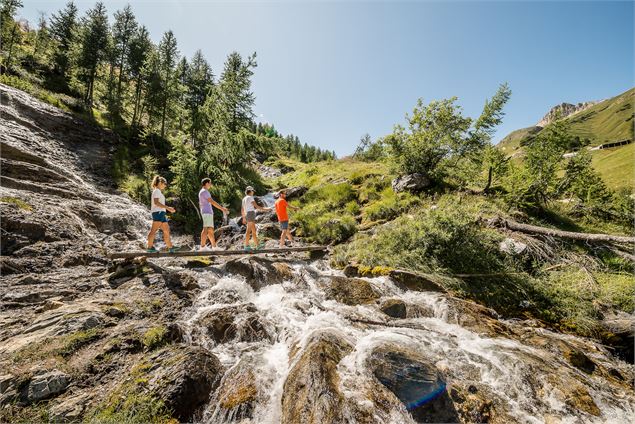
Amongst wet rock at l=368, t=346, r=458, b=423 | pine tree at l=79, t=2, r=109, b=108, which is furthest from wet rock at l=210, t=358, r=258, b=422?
pine tree at l=79, t=2, r=109, b=108

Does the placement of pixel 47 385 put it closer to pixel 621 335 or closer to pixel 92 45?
pixel 621 335

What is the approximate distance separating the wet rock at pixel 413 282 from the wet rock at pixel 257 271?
423cm

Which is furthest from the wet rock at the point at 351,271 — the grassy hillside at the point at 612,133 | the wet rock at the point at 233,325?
the grassy hillside at the point at 612,133

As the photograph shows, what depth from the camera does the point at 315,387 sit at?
16.0 ft

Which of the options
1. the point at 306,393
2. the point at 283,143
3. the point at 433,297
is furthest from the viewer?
the point at 283,143

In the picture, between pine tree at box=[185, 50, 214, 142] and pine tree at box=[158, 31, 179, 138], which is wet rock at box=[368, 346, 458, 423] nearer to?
pine tree at box=[185, 50, 214, 142]

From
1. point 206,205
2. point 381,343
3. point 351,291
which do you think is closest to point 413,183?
point 351,291

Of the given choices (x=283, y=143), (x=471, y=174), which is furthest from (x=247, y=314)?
(x=283, y=143)

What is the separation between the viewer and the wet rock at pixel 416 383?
4820 millimetres

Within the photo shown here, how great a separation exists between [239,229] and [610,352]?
54.5 feet

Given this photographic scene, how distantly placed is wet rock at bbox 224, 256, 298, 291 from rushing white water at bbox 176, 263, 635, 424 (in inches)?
11.6

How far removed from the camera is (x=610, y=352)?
7242 mm

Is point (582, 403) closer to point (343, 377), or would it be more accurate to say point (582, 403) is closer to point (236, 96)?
point (343, 377)

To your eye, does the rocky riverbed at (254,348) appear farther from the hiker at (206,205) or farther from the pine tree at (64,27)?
the pine tree at (64,27)
